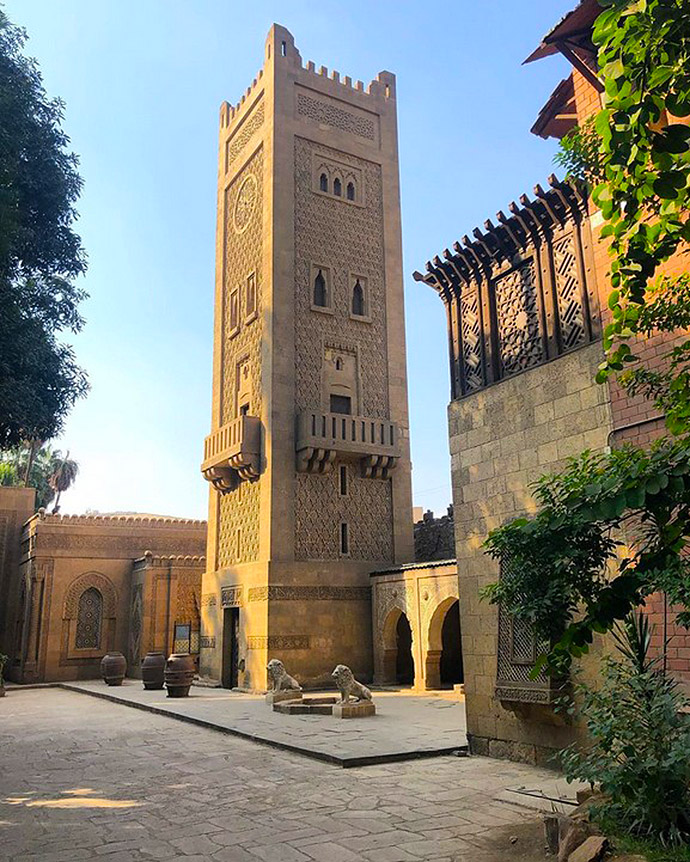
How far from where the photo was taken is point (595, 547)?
3.74 metres

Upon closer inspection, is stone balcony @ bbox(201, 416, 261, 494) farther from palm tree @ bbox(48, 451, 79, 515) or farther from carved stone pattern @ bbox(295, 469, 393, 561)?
palm tree @ bbox(48, 451, 79, 515)

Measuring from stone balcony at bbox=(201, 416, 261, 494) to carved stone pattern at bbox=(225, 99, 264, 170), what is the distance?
855cm

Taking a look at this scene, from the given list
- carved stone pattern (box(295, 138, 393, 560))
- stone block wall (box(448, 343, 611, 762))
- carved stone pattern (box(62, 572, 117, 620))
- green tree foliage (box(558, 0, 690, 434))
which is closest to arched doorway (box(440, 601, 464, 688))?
carved stone pattern (box(295, 138, 393, 560))

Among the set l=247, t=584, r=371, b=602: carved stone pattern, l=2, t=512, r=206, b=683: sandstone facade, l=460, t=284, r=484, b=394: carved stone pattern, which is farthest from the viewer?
l=2, t=512, r=206, b=683: sandstone facade

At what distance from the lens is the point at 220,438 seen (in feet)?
60.7

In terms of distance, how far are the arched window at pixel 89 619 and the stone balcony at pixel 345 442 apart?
9.99 metres

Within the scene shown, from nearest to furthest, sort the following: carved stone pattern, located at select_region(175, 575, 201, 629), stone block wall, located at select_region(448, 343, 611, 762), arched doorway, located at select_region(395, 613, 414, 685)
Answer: stone block wall, located at select_region(448, 343, 611, 762), arched doorway, located at select_region(395, 613, 414, 685), carved stone pattern, located at select_region(175, 575, 201, 629)

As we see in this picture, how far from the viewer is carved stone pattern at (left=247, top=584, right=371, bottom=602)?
1623cm

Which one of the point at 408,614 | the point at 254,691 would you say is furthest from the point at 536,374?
the point at 254,691

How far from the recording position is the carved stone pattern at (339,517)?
17.2 metres

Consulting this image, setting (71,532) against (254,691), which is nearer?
(254,691)

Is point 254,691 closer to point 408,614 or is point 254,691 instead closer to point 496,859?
point 408,614

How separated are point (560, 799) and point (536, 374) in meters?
3.90

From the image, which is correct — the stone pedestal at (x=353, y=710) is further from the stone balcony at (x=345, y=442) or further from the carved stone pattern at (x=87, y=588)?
the carved stone pattern at (x=87, y=588)
